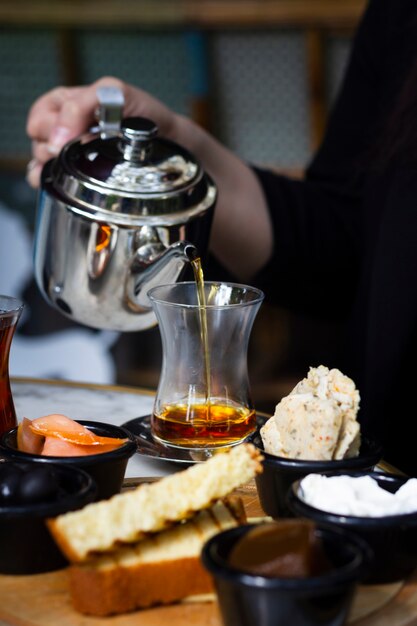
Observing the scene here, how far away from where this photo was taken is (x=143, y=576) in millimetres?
654

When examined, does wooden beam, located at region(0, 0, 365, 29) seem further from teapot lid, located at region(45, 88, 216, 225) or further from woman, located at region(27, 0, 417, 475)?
teapot lid, located at region(45, 88, 216, 225)

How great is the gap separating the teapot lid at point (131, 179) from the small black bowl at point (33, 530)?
0.39 metres

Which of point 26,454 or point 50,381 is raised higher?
point 26,454

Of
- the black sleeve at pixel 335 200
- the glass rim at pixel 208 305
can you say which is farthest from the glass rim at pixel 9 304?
the black sleeve at pixel 335 200

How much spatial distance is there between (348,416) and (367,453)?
37 millimetres

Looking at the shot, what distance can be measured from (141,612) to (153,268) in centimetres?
47

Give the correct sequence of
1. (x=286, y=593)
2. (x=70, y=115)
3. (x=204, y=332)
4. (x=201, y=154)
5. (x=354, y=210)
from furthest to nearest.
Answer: (x=354, y=210) < (x=201, y=154) < (x=70, y=115) < (x=204, y=332) < (x=286, y=593)

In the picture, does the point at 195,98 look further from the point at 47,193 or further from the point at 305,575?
the point at 305,575

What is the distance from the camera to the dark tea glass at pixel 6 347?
89 centimetres

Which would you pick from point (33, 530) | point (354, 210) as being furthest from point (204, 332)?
point (354, 210)

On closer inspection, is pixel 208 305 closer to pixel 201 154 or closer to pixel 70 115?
pixel 70 115

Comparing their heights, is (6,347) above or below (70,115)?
below

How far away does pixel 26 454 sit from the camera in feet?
2.54

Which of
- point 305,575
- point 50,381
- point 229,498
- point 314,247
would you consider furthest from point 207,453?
Result: point 314,247
